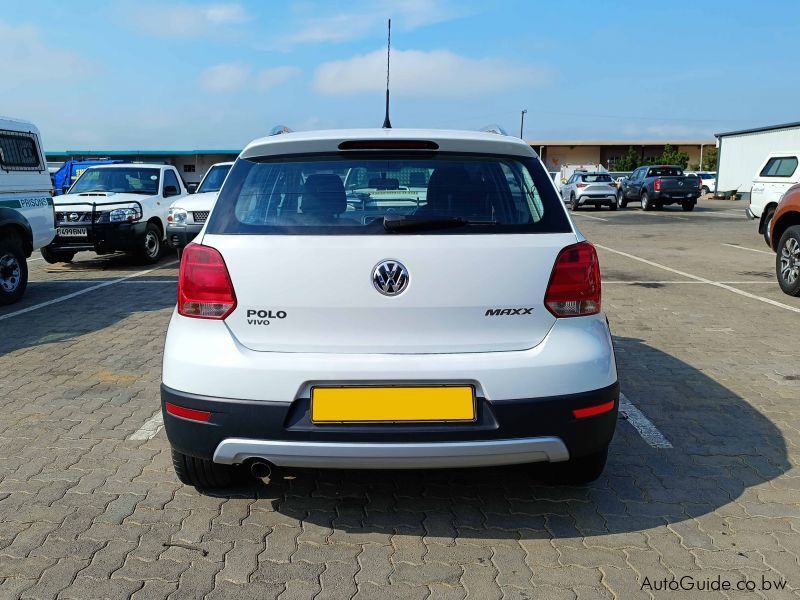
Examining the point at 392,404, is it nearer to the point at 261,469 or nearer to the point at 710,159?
the point at 261,469

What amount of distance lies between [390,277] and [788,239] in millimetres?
7872

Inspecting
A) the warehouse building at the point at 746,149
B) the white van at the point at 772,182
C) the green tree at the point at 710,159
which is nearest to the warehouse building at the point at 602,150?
the green tree at the point at 710,159

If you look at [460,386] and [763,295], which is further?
[763,295]

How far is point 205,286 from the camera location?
2852mm

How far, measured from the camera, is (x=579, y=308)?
2885 mm

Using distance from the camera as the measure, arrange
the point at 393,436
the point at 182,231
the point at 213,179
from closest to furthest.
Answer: the point at 393,436 → the point at 182,231 → the point at 213,179

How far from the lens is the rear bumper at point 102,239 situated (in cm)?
1164

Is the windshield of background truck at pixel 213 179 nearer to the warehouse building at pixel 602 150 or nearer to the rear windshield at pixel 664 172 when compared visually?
the rear windshield at pixel 664 172

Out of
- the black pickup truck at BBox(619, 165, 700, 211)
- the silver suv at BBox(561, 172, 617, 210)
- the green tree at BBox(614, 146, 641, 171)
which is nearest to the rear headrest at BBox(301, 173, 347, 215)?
the black pickup truck at BBox(619, 165, 700, 211)

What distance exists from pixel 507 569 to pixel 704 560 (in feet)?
2.54

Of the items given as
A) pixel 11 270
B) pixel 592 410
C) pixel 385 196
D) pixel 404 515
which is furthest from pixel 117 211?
pixel 592 410

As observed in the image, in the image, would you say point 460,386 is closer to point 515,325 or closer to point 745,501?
point 515,325

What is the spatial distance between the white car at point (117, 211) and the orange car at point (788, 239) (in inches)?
387

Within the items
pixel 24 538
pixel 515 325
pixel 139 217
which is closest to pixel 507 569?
pixel 515 325
